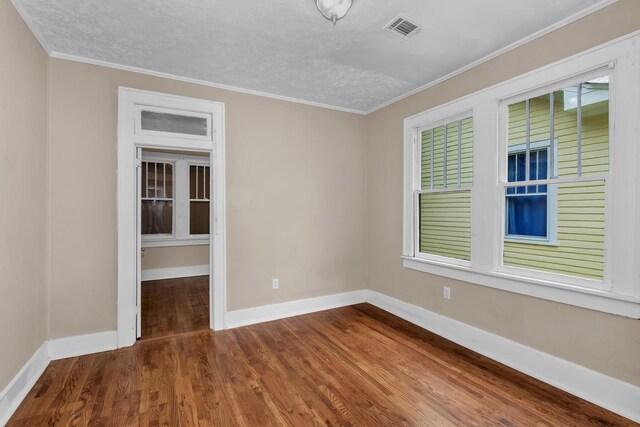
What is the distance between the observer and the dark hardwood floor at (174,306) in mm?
3499

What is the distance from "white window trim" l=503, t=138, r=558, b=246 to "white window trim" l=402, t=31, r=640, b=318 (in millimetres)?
236

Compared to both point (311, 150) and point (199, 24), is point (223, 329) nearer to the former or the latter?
point (311, 150)

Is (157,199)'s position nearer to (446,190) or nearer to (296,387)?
(296,387)

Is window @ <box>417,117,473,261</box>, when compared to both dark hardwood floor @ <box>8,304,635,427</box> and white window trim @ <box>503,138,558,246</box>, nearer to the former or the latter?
white window trim @ <box>503,138,558,246</box>

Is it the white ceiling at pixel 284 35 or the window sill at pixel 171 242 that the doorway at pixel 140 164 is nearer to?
the white ceiling at pixel 284 35

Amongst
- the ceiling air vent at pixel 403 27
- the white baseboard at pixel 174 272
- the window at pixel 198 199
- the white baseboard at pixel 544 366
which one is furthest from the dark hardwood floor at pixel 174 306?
the ceiling air vent at pixel 403 27

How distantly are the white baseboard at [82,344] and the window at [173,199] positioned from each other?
3.16m

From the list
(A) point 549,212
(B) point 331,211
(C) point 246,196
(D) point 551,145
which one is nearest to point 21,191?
(C) point 246,196

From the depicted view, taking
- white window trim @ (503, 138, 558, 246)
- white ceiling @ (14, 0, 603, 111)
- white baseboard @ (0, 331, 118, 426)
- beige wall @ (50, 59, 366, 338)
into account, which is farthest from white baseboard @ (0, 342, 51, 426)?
white window trim @ (503, 138, 558, 246)

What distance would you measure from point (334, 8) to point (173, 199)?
530cm

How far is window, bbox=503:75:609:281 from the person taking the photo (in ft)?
7.91

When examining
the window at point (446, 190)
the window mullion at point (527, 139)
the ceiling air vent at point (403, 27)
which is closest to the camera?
the ceiling air vent at point (403, 27)

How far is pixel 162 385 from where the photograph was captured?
7.80 feet

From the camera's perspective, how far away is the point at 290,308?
3883 mm
